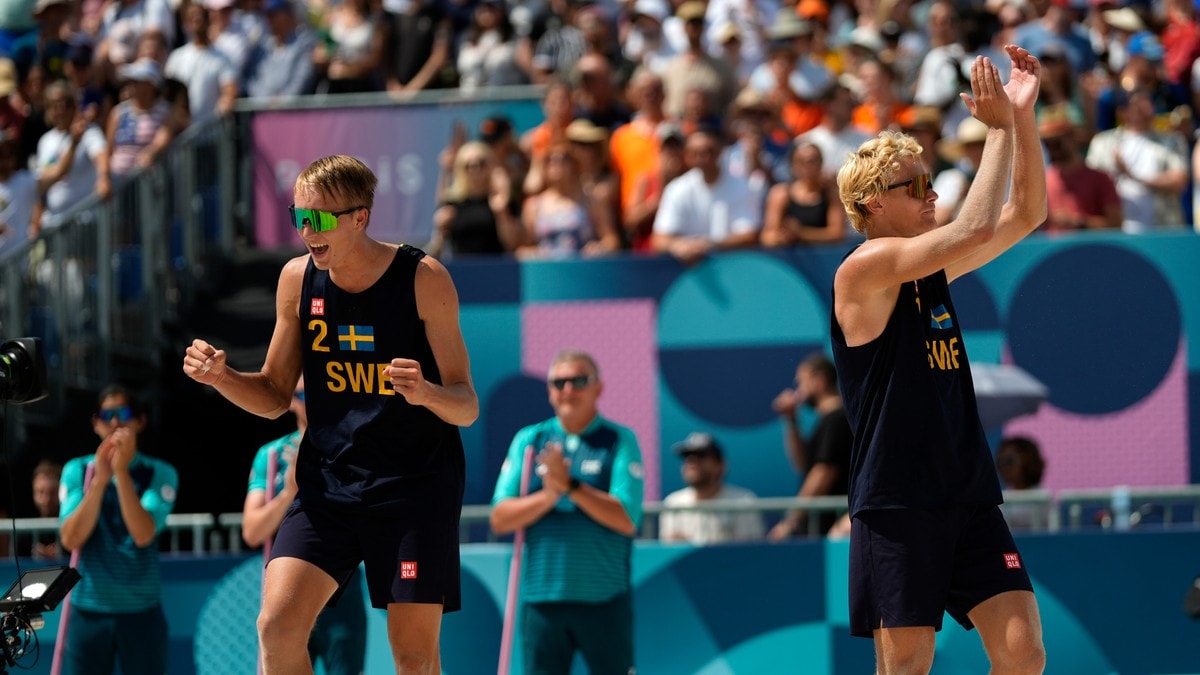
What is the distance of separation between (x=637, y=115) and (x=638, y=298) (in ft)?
7.11

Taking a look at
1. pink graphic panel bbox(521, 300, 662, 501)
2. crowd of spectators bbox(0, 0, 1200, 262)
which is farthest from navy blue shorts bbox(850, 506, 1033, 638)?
crowd of spectators bbox(0, 0, 1200, 262)

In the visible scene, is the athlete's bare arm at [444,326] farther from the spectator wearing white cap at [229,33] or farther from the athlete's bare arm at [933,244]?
the spectator wearing white cap at [229,33]

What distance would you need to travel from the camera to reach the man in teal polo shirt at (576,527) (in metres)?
8.20

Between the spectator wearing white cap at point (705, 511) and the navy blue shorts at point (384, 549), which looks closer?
the navy blue shorts at point (384, 549)

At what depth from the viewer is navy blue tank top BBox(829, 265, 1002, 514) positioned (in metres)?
5.56

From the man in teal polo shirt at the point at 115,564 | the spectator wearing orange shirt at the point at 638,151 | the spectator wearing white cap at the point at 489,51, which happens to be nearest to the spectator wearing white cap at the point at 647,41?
the spectator wearing white cap at the point at 489,51

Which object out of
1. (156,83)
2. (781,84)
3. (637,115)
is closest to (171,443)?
(156,83)

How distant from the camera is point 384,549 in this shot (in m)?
5.93

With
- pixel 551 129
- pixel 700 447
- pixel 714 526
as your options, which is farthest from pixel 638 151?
pixel 714 526

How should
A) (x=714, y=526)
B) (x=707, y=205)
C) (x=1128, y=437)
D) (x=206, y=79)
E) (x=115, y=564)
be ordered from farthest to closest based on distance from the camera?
(x=206, y=79)
(x=707, y=205)
(x=1128, y=437)
(x=714, y=526)
(x=115, y=564)

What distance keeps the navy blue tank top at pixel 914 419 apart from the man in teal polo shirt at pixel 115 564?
419 cm

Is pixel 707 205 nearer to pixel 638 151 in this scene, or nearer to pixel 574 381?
pixel 638 151

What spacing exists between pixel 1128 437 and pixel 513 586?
4258 mm

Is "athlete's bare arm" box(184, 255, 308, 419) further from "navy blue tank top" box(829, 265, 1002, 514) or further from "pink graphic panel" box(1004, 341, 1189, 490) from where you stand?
"pink graphic panel" box(1004, 341, 1189, 490)
